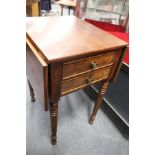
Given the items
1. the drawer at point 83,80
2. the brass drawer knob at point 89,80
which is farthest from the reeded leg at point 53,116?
the brass drawer knob at point 89,80

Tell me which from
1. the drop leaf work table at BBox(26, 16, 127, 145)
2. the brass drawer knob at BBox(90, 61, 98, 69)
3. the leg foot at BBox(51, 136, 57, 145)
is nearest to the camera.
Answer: the drop leaf work table at BBox(26, 16, 127, 145)

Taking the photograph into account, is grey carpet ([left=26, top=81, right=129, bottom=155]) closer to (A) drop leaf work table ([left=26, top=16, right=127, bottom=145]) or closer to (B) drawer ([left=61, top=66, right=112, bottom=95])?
(A) drop leaf work table ([left=26, top=16, right=127, bottom=145])

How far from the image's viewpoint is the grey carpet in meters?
1.09

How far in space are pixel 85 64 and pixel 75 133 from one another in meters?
0.71

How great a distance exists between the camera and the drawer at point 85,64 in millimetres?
671

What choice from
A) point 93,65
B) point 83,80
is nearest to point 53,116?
point 83,80

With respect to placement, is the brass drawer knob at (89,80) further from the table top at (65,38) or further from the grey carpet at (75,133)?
the grey carpet at (75,133)

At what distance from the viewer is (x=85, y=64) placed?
0.72 meters

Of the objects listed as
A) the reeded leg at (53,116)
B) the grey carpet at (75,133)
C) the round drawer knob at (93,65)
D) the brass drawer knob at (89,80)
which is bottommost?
the grey carpet at (75,133)

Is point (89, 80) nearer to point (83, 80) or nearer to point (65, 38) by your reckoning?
point (83, 80)

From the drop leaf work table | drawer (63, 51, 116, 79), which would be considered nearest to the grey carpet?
the drop leaf work table
